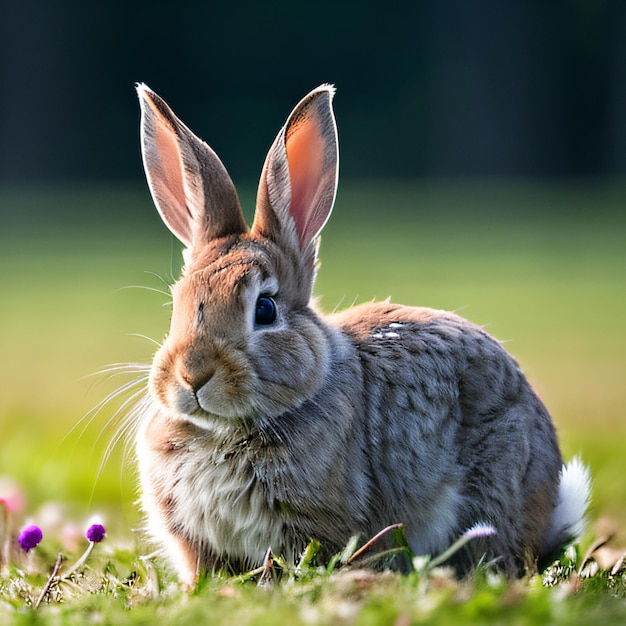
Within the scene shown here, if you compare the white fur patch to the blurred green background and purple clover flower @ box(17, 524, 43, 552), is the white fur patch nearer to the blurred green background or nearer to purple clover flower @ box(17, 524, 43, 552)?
purple clover flower @ box(17, 524, 43, 552)

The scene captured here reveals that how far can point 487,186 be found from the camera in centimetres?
2142

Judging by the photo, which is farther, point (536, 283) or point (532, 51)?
point (532, 51)

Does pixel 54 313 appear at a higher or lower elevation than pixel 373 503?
lower

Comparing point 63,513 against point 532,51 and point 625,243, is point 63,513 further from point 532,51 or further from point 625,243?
point 532,51

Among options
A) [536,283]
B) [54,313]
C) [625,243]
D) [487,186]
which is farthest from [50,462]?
[487,186]

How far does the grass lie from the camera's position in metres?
2.45

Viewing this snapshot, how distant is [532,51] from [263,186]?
1900cm

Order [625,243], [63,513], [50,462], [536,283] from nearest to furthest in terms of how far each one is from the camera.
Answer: [63,513] < [50,462] < [536,283] < [625,243]

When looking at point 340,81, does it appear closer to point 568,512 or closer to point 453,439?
Result: point 568,512

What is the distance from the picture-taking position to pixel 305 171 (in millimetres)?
3500

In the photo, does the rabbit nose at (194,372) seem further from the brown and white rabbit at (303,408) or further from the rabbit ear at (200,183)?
the rabbit ear at (200,183)

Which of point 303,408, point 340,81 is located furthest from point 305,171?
point 340,81

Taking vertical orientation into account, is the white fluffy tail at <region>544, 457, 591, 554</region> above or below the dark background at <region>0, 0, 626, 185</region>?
below

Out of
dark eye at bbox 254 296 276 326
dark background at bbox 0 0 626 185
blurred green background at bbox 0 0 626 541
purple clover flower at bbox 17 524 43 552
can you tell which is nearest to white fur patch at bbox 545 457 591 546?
dark eye at bbox 254 296 276 326
